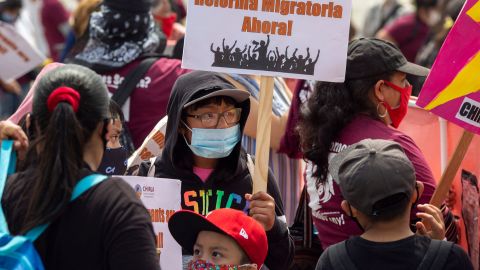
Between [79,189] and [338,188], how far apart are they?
5.49 feet

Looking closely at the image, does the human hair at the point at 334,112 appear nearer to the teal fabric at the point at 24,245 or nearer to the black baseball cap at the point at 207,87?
the black baseball cap at the point at 207,87

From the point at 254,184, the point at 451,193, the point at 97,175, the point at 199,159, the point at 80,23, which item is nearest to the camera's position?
the point at 97,175

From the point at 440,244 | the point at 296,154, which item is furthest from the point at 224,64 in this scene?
the point at 296,154

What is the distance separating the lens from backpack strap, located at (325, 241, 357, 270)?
3.97 metres

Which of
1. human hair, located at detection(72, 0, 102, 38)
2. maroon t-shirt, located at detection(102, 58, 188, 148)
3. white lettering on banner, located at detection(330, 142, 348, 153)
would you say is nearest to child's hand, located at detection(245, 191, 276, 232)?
white lettering on banner, located at detection(330, 142, 348, 153)

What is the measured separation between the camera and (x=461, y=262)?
390 cm

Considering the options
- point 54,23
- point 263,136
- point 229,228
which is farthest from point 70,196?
point 54,23

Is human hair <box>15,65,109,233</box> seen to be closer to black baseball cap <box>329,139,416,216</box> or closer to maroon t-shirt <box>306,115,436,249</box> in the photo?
black baseball cap <box>329,139,416,216</box>

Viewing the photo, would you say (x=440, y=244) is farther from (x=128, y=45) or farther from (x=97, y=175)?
(x=128, y=45)

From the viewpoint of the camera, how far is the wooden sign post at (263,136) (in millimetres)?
4727

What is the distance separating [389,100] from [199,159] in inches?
35.7

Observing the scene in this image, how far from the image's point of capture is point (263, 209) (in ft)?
15.2

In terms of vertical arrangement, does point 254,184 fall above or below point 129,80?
above

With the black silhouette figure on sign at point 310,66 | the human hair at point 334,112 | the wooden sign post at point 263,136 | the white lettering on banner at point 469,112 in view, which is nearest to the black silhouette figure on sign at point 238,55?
the wooden sign post at point 263,136
